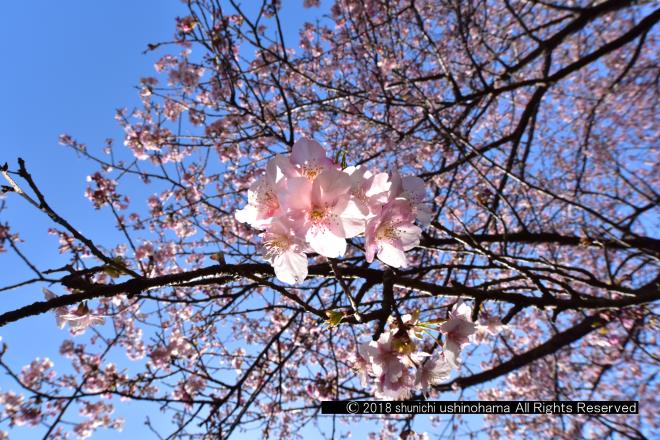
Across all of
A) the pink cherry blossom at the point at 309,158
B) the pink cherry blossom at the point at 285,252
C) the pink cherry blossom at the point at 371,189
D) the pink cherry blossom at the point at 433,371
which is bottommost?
the pink cherry blossom at the point at 433,371

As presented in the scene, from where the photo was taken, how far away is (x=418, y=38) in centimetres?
715

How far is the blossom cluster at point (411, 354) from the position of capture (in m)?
1.63

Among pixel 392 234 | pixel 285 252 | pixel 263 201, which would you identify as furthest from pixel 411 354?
pixel 263 201

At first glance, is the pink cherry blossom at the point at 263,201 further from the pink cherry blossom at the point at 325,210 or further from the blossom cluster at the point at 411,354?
the blossom cluster at the point at 411,354

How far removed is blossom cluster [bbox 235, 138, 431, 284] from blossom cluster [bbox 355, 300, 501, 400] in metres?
0.33

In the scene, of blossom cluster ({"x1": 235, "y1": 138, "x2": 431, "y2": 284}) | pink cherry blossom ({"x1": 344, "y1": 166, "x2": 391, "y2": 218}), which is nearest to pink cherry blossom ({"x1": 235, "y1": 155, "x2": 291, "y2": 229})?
blossom cluster ({"x1": 235, "y1": 138, "x2": 431, "y2": 284})

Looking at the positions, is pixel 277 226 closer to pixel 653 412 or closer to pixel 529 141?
pixel 529 141

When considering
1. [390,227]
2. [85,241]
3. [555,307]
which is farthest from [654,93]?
[85,241]

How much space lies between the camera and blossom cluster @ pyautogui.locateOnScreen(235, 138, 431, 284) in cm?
130

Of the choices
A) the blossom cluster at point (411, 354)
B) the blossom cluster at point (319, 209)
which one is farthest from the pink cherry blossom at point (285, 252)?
the blossom cluster at point (411, 354)

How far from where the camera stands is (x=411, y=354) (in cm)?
166

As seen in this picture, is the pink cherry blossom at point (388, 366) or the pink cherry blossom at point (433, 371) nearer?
the pink cherry blossom at point (388, 366)

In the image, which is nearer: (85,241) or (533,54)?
(85,241)

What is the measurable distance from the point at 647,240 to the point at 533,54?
2.65 m
